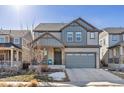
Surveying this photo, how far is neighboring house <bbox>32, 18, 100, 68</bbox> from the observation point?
24859 millimetres

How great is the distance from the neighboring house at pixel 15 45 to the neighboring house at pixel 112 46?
8313 mm

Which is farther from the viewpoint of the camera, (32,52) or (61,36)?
(61,36)

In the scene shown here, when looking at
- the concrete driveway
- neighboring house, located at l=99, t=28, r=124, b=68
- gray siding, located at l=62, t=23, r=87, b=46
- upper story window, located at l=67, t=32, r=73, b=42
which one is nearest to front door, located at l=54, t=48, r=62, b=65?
gray siding, located at l=62, t=23, r=87, b=46

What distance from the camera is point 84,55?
2547cm

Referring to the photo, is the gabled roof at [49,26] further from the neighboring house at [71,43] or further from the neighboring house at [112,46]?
the neighboring house at [112,46]

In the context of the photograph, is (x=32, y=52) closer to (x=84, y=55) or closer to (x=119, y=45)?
(x=84, y=55)

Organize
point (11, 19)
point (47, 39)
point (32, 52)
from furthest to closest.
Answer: point (47, 39), point (32, 52), point (11, 19)

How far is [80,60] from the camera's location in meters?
25.2

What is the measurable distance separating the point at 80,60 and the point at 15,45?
6.55 meters

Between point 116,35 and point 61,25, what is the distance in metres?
5.86

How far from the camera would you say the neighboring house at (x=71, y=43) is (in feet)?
81.6

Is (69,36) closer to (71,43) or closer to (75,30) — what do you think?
(71,43)
